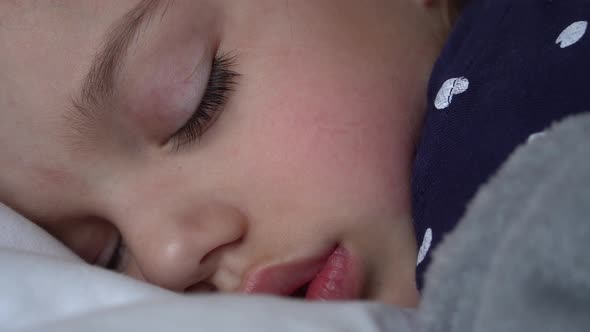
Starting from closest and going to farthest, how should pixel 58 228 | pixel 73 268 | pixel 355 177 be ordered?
pixel 73 268, pixel 355 177, pixel 58 228

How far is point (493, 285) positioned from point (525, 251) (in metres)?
0.03

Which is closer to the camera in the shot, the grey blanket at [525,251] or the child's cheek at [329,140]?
the grey blanket at [525,251]

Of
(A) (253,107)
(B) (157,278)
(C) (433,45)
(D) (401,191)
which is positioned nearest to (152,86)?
(A) (253,107)

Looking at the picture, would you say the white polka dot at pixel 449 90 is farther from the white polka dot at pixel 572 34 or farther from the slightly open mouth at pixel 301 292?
the slightly open mouth at pixel 301 292

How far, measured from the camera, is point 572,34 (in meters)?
0.65

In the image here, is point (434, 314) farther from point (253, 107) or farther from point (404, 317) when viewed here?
point (253, 107)

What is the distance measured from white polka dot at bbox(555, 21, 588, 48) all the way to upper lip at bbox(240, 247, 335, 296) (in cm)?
39

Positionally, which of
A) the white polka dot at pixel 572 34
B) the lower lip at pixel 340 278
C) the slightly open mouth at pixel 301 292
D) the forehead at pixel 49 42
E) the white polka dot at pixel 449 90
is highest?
the forehead at pixel 49 42

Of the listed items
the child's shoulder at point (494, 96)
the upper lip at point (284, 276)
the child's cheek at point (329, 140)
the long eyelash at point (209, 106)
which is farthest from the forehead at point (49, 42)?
the child's shoulder at point (494, 96)

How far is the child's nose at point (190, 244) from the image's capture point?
810 millimetres

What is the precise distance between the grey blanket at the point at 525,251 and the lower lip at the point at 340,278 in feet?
1.22

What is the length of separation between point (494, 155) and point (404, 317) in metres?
0.22

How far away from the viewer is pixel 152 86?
832mm

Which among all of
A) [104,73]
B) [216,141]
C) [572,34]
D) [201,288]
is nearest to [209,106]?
[216,141]
